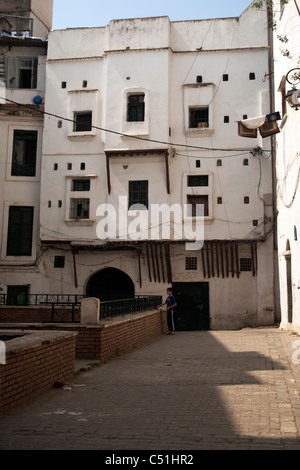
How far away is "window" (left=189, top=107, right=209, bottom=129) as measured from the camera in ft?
77.4

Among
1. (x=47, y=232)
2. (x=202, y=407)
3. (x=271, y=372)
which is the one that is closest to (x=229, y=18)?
(x=47, y=232)

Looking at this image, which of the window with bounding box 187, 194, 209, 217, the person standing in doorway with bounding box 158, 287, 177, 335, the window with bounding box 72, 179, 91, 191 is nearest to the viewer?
the person standing in doorway with bounding box 158, 287, 177, 335

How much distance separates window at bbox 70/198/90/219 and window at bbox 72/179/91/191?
1.86ft

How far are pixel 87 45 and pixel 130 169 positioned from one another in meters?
6.71

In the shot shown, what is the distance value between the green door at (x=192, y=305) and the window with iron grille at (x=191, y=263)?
2.30 feet

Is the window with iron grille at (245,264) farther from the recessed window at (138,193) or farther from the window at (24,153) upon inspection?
the window at (24,153)

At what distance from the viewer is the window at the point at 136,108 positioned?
2345cm

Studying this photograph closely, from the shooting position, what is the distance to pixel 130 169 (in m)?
23.5

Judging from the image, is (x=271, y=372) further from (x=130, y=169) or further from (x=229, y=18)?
(x=229, y=18)

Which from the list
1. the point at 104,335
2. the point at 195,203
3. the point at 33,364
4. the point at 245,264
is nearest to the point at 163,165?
the point at 195,203

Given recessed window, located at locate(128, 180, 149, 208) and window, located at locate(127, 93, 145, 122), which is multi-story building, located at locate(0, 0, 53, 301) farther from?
recessed window, located at locate(128, 180, 149, 208)

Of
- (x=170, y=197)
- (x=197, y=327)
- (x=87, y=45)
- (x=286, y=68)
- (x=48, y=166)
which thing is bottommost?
(x=197, y=327)

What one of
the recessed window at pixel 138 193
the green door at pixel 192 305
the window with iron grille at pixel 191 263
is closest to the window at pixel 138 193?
the recessed window at pixel 138 193

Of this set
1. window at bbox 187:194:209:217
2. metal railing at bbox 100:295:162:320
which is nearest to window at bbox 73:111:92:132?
window at bbox 187:194:209:217
